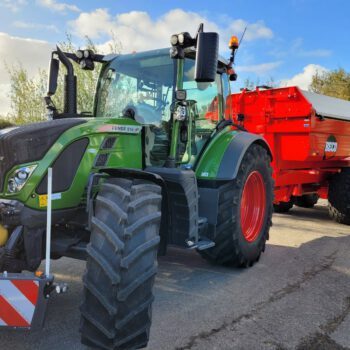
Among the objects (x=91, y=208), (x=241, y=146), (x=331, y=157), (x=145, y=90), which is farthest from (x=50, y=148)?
(x=331, y=157)

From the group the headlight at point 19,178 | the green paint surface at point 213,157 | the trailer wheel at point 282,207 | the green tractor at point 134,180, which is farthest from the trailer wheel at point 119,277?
the trailer wheel at point 282,207

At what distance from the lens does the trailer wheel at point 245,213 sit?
4.23m

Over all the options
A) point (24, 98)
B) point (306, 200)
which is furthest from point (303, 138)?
point (24, 98)

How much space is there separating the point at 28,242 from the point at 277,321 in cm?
203

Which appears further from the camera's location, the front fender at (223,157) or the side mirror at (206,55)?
the front fender at (223,157)

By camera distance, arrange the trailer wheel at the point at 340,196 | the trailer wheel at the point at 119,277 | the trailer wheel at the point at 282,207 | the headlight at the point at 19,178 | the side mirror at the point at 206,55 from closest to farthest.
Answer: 1. the trailer wheel at the point at 119,277
2. the headlight at the point at 19,178
3. the side mirror at the point at 206,55
4. the trailer wheel at the point at 340,196
5. the trailer wheel at the point at 282,207

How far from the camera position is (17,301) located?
234cm

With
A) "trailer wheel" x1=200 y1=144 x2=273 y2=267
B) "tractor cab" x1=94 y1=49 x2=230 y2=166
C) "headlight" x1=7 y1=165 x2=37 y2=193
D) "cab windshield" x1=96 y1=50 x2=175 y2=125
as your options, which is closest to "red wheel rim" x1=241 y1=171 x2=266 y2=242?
"trailer wheel" x1=200 y1=144 x2=273 y2=267

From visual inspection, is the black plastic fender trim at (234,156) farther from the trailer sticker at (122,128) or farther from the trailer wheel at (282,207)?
the trailer wheel at (282,207)

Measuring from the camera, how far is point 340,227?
7340 millimetres

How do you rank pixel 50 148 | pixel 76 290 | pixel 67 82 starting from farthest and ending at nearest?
pixel 67 82
pixel 76 290
pixel 50 148

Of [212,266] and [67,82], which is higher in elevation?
[67,82]

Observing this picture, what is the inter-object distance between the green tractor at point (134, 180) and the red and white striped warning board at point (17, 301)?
0.31 metres

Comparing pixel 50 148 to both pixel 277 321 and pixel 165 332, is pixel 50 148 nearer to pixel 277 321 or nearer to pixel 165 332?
pixel 165 332
